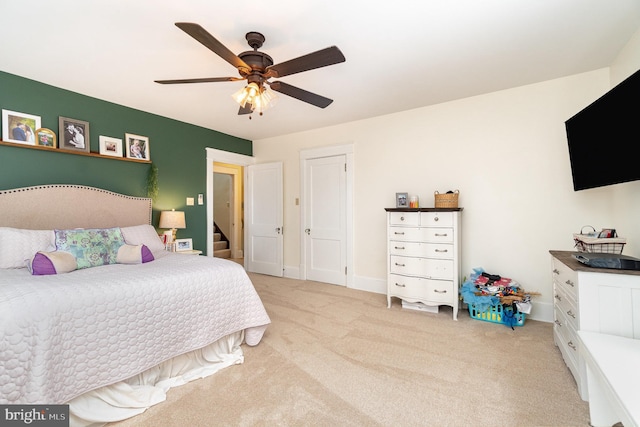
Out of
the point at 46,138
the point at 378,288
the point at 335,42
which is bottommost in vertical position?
the point at 378,288

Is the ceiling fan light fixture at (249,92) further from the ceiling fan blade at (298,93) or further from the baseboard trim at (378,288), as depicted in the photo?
the baseboard trim at (378,288)

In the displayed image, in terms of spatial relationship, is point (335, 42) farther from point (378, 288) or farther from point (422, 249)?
point (378, 288)

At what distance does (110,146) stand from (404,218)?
3648mm

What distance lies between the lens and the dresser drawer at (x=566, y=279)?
1.78 meters

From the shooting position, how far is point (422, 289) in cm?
319

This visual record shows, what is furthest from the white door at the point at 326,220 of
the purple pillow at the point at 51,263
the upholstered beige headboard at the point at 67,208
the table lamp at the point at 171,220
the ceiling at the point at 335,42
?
the purple pillow at the point at 51,263

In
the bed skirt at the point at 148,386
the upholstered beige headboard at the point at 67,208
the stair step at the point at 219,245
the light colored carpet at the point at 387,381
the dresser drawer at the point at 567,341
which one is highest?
the upholstered beige headboard at the point at 67,208

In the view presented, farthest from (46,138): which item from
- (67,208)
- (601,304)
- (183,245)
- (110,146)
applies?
(601,304)

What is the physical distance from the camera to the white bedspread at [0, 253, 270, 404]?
1.34 m

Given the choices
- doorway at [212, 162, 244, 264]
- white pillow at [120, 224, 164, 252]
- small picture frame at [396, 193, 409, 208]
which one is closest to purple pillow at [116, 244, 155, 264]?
white pillow at [120, 224, 164, 252]

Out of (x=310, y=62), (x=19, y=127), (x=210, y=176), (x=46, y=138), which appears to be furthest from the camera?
(x=210, y=176)

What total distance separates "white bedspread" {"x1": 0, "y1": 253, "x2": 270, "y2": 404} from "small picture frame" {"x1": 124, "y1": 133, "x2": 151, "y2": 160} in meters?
1.84

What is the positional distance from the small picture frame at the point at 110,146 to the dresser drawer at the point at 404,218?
3.44 m

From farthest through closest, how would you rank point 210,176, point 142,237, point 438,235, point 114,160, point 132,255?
point 210,176 < point 114,160 < point 438,235 < point 142,237 < point 132,255
